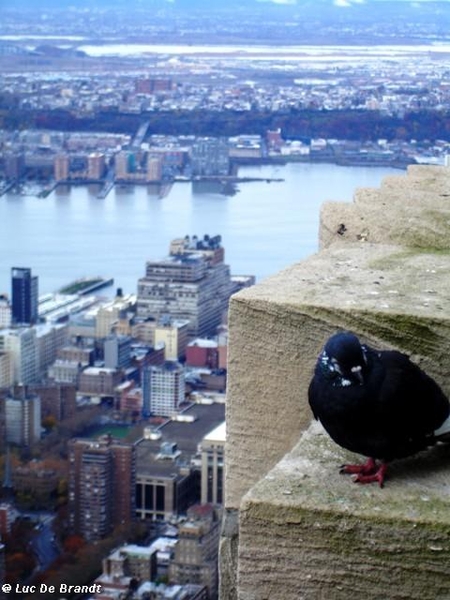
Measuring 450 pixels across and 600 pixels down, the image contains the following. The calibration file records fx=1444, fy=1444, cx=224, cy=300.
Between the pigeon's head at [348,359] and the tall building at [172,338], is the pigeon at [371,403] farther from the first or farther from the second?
the tall building at [172,338]

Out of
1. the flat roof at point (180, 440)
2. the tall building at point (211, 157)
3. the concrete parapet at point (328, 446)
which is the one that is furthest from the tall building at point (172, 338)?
the concrete parapet at point (328, 446)

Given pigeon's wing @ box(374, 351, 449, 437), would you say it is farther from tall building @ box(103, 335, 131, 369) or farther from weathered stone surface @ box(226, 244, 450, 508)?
tall building @ box(103, 335, 131, 369)

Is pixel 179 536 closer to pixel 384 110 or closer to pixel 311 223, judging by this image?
pixel 311 223

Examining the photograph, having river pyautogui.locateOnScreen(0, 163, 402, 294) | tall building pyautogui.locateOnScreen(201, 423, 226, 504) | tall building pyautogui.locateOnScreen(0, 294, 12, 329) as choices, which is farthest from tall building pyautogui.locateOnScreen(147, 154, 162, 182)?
tall building pyautogui.locateOnScreen(201, 423, 226, 504)

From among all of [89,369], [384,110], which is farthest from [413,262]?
[384,110]

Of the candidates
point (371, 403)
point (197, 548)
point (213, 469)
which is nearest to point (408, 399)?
point (371, 403)
